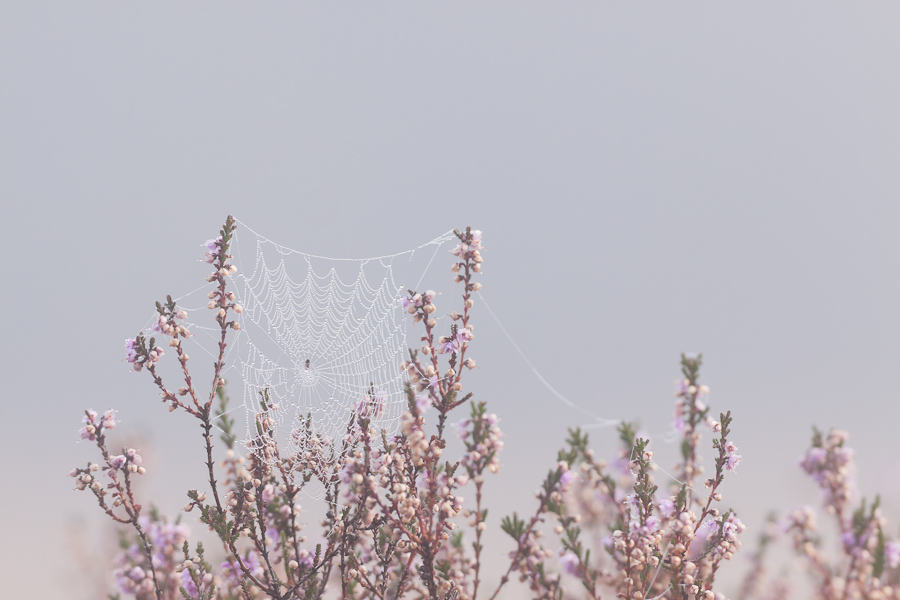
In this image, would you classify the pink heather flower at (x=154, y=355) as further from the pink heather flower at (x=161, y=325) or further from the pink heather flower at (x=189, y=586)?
the pink heather flower at (x=189, y=586)

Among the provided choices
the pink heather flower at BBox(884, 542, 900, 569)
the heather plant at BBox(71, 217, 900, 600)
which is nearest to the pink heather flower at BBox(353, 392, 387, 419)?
the heather plant at BBox(71, 217, 900, 600)

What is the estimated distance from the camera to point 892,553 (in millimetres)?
5609

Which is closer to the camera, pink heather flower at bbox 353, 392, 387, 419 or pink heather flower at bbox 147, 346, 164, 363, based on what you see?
pink heather flower at bbox 147, 346, 164, 363

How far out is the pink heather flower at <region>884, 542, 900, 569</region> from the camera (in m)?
5.58

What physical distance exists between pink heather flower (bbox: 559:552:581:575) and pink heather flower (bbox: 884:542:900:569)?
8.40 feet

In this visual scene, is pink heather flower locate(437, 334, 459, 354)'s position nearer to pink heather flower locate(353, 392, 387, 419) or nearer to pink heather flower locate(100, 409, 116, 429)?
pink heather flower locate(353, 392, 387, 419)

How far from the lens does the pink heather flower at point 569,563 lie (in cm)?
600

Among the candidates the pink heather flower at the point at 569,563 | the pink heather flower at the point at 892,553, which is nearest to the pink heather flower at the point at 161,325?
the pink heather flower at the point at 569,563

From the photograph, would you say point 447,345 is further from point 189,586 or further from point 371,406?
point 189,586

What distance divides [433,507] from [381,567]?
3.43 ft

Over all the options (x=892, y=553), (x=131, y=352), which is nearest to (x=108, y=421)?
(x=131, y=352)

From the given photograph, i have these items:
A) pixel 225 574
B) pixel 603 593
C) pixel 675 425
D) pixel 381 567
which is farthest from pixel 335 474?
pixel 675 425

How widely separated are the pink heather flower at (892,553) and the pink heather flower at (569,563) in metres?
2.56

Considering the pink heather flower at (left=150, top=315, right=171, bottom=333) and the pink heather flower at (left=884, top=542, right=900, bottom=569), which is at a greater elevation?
the pink heather flower at (left=150, top=315, right=171, bottom=333)
